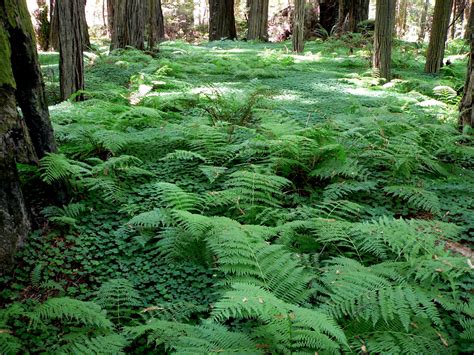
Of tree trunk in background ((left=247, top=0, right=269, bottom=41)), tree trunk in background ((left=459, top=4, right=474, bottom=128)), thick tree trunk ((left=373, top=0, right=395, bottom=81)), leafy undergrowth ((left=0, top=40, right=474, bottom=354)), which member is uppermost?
tree trunk in background ((left=247, top=0, right=269, bottom=41))

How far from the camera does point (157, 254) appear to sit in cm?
300

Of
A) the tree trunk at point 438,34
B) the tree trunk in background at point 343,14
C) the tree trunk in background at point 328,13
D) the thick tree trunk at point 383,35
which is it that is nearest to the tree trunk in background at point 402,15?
the tree trunk in background at point 328,13

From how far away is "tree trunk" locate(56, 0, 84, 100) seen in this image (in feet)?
18.4

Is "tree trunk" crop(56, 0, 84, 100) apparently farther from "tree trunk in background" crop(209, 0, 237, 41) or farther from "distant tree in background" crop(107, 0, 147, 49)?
"tree trunk in background" crop(209, 0, 237, 41)

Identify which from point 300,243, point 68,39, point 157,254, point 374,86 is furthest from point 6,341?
point 374,86

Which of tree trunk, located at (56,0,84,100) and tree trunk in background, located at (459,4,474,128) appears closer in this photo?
tree trunk in background, located at (459,4,474,128)

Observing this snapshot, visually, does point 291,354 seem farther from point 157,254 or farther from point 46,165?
point 46,165

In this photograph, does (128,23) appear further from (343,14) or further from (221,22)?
(343,14)

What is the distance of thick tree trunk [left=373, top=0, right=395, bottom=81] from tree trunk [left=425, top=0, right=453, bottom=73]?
1.38 metres

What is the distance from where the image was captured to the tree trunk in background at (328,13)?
19.2 meters

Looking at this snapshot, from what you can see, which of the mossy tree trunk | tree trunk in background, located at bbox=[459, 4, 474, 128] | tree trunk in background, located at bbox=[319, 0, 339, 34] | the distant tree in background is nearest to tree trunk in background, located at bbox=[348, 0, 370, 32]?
tree trunk in background, located at bbox=[319, 0, 339, 34]

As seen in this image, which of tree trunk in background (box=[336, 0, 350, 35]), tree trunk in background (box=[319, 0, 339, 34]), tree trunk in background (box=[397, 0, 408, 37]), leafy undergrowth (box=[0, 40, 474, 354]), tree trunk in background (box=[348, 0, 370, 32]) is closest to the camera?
leafy undergrowth (box=[0, 40, 474, 354])

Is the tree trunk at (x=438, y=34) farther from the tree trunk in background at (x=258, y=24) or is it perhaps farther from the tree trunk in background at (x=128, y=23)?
the tree trunk in background at (x=258, y=24)

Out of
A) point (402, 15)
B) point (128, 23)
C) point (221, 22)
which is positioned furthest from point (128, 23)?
point (402, 15)
